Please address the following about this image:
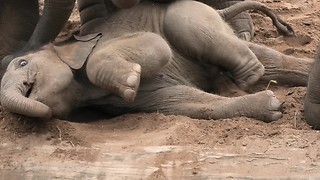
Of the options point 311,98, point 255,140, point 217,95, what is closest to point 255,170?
point 255,140

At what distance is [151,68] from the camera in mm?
4125

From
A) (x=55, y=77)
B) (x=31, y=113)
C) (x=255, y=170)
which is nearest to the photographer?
(x=255, y=170)

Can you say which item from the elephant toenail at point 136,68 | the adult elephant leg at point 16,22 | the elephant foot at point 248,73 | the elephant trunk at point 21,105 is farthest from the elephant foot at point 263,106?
the adult elephant leg at point 16,22

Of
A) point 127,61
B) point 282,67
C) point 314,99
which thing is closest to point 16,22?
point 127,61

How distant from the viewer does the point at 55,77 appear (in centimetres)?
406

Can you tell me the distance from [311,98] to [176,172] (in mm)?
748

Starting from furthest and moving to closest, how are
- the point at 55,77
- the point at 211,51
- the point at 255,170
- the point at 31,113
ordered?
the point at 211,51
the point at 55,77
the point at 31,113
the point at 255,170

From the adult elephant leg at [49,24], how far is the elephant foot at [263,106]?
0.92 m

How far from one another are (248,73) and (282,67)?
0.29 m

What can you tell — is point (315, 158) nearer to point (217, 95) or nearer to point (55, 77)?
point (217, 95)

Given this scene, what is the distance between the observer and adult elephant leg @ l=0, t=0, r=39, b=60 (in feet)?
15.3

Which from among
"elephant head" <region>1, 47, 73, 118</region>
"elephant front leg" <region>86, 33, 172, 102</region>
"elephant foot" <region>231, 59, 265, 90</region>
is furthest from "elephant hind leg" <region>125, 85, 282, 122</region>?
"elephant head" <region>1, 47, 73, 118</region>

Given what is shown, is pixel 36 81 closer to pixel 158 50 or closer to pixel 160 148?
pixel 158 50

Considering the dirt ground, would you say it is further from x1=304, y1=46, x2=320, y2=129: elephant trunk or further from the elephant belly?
the elephant belly
